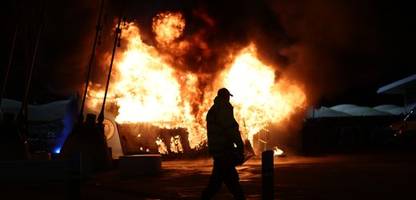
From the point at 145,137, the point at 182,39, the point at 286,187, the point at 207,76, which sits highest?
the point at 182,39

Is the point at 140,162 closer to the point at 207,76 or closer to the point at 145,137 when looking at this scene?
the point at 145,137

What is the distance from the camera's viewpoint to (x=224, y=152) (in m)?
9.70

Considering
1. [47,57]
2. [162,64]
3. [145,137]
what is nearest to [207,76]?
[162,64]

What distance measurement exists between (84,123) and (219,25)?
10354mm

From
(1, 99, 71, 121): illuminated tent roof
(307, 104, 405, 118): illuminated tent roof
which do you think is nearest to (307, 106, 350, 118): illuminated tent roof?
(307, 104, 405, 118): illuminated tent roof

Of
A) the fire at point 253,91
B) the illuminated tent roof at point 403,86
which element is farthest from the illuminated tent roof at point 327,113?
the fire at point 253,91

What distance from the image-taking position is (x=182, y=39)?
27156mm

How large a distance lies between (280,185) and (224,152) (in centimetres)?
405

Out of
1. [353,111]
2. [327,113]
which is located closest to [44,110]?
[327,113]

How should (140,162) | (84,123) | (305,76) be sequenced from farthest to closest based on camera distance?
(305,76)
(84,123)
(140,162)

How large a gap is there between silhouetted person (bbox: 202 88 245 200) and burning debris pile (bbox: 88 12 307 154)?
15.5m

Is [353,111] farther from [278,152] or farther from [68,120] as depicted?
[68,120]

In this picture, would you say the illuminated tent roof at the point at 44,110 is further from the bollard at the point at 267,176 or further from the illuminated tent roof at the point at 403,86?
the bollard at the point at 267,176

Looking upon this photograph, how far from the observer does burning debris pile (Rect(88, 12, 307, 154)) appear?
84.5 feet
